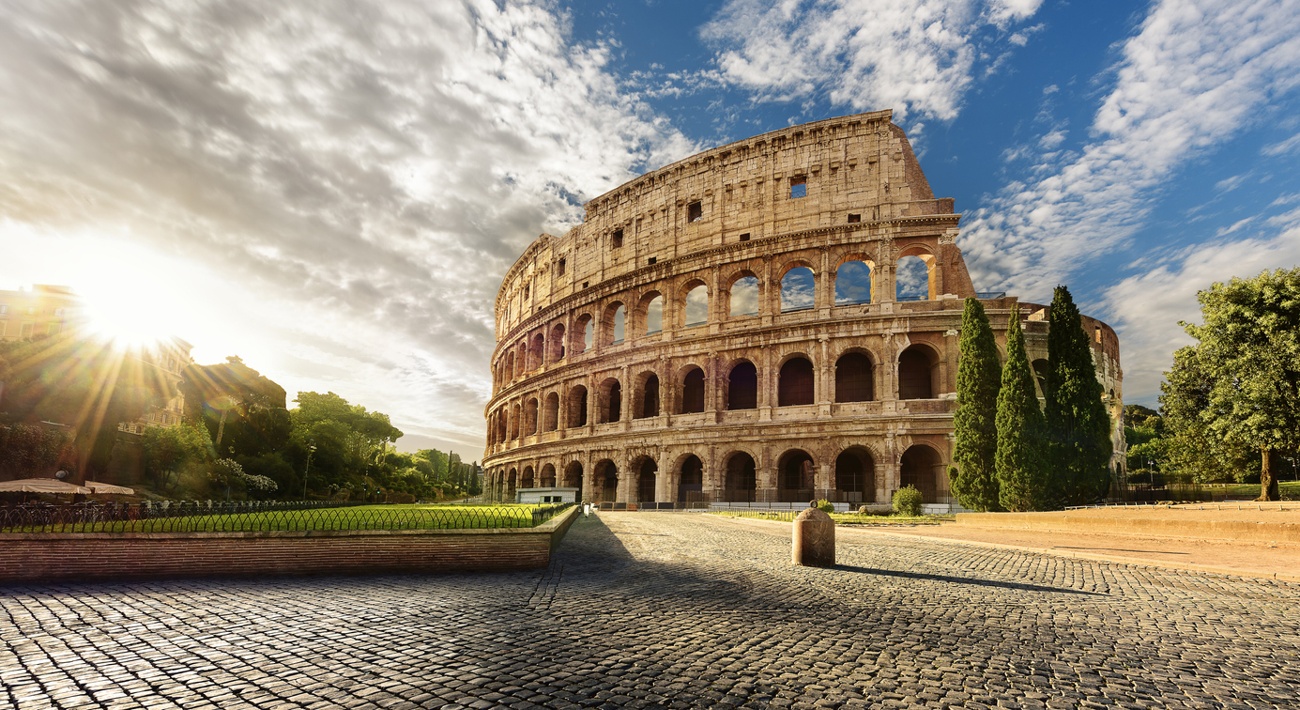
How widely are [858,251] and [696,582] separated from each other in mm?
27259

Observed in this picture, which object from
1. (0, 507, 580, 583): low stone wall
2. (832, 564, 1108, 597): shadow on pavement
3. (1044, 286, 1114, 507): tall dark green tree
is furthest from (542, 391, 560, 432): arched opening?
(832, 564, 1108, 597): shadow on pavement

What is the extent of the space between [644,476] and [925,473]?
15.4 metres

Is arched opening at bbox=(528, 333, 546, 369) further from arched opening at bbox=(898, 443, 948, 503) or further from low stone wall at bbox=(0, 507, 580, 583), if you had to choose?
low stone wall at bbox=(0, 507, 580, 583)

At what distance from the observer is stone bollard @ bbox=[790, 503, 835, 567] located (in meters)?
11.4

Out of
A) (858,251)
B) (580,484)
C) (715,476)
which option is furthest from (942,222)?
(580,484)

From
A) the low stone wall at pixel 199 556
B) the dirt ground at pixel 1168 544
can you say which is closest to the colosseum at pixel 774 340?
the dirt ground at pixel 1168 544

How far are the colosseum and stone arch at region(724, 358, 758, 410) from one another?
8 centimetres

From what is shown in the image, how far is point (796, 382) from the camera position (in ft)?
116

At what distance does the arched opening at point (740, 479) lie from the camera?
33.2 m

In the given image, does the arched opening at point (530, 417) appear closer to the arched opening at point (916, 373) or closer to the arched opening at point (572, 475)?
the arched opening at point (572, 475)

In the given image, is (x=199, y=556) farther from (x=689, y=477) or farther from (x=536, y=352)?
(x=536, y=352)

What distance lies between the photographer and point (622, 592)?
9039 mm

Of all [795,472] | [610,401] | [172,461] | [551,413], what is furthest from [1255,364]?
[172,461]

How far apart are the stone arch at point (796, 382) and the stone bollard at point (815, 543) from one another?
23570 mm
